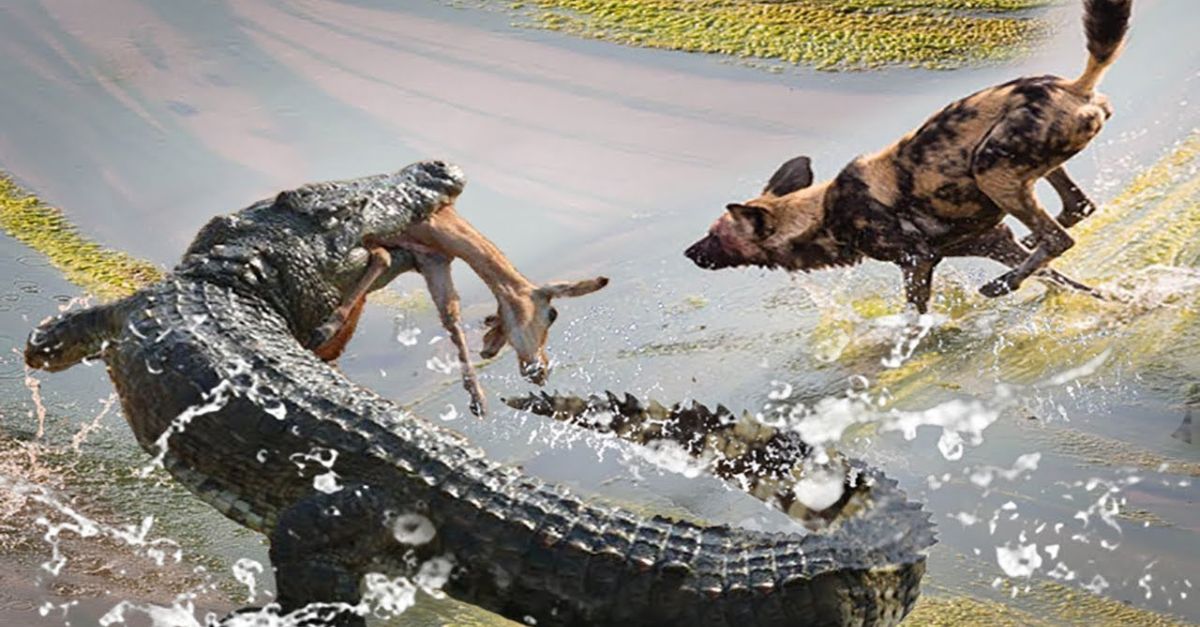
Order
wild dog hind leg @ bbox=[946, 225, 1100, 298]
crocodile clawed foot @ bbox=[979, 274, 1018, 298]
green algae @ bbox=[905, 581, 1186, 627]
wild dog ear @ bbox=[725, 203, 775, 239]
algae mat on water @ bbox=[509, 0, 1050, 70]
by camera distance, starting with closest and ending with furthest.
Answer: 1. green algae @ bbox=[905, 581, 1186, 627]
2. crocodile clawed foot @ bbox=[979, 274, 1018, 298]
3. wild dog hind leg @ bbox=[946, 225, 1100, 298]
4. wild dog ear @ bbox=[725, 203, 775, 239]
5. algae mat on water @ bbox=[509, 0, 1050, 70]

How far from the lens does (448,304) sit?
477 cm

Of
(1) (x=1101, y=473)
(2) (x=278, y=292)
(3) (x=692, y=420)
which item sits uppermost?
(2) (x=278, y=292)

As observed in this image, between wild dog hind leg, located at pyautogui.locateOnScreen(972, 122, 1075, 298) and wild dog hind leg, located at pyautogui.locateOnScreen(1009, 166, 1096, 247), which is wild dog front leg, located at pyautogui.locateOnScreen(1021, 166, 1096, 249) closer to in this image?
wild dog hind leg, located at pyautogui.locateOnScreen(1009, 166, 1096, 247)

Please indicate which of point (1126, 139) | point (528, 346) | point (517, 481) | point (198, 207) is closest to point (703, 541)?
point (517, 481)

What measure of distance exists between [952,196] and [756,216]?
65 centimetres

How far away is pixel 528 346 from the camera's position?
476 centimetres

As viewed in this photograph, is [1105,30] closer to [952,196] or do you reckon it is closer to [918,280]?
[952,196]

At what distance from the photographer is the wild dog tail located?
16.4ft

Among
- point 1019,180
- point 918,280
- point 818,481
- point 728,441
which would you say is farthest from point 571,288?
point 1019,180

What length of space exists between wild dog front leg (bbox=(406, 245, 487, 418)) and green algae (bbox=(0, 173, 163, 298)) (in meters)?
1.48

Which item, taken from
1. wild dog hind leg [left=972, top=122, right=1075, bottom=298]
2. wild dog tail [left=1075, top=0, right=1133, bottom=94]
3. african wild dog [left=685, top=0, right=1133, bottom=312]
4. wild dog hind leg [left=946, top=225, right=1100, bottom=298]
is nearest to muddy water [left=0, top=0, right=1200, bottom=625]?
wild dog hind leg [left=946, top=225, right=1100, bottom=298]

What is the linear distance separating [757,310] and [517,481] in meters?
2.23

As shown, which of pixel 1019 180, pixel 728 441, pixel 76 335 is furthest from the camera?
pixel 1019 180

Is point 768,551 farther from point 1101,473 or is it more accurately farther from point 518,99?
point 518,99
